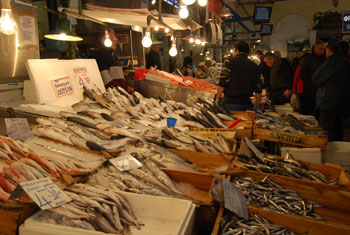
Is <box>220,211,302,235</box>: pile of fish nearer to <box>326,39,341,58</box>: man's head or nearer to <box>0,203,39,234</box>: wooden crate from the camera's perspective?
<box>0,203,39,234</box>: wooden crate

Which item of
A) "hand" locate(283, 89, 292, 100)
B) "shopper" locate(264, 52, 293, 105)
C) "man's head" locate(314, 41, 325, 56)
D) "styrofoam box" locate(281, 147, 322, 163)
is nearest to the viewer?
"styrofoam box" locate(281, 147, 322, 163)

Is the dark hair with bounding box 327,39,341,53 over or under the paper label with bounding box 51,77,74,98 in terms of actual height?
over

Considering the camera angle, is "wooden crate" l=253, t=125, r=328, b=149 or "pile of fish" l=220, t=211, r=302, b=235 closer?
"pile of fish" l=220, t=211, r=302, b=235

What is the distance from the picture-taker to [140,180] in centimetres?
239

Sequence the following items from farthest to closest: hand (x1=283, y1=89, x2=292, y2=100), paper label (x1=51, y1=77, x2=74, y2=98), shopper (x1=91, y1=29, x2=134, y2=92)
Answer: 1. hand (x1=283, y1=89, x2=292, y2=100)
2. shopper (x1=91, y1=29, x2=134, y2=92)
3. paper label (x1=51, y1=77, x2=74, y2=98)

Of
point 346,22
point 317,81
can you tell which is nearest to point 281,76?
point 317,81

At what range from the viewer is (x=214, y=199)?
6.96 ft

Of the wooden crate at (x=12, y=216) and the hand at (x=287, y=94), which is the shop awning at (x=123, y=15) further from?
the wooden crate at (x=12, y=216)

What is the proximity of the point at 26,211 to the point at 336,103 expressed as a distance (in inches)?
254

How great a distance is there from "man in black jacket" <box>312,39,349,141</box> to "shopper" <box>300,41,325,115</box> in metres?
1.30

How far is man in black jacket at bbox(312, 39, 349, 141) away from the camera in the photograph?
6023 millimetres

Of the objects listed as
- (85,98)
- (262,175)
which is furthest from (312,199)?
(85,98)

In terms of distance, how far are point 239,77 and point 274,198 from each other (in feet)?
12.0

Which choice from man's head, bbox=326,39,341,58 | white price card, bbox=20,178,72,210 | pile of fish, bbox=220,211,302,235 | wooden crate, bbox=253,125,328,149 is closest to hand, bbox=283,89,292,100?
man's head, bbox=326,39,341,58
